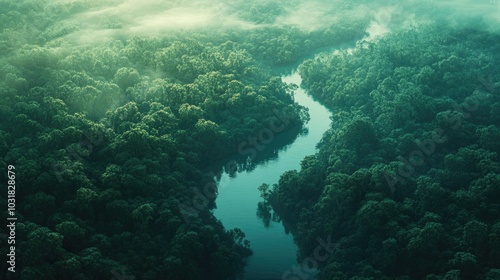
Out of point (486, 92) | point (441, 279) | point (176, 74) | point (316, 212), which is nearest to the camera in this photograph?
point (441, 279)

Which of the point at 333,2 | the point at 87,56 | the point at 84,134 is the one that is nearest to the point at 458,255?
the point at 84,134

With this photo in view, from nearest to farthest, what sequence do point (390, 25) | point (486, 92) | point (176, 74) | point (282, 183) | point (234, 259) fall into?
point (234, 259) → point (282, 183) → point (486, 92) → point (176, 74) → point (390, 25)

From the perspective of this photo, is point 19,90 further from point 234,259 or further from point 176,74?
point 234,259

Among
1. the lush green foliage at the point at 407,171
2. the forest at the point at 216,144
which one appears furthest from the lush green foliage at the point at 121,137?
the lush green foliage at the point at 407,171

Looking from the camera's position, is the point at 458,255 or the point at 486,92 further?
the point at 486,92

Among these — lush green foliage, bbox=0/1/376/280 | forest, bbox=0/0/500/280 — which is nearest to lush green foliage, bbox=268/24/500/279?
forest, bbox=0/0/500/280

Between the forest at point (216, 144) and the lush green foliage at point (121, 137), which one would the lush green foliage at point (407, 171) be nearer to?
the forest at point (216, 144)
